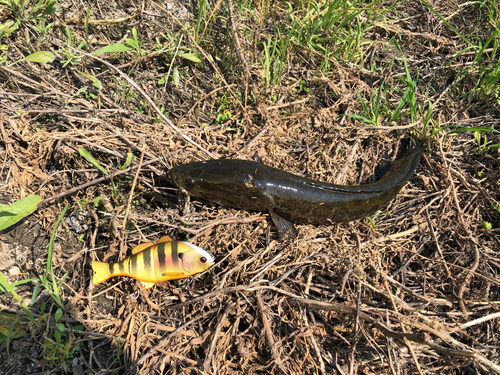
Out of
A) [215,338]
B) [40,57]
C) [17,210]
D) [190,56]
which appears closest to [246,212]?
[215,338]

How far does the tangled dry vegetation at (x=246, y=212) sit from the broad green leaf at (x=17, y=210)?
0.12 metres

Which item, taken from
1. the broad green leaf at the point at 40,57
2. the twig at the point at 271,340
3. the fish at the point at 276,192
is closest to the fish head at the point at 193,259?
the twig at the point at 271,340

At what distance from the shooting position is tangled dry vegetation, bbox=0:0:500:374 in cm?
273

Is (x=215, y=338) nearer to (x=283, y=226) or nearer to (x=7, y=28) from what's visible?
(x=283, y=226)

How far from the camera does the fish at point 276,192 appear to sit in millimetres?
3225

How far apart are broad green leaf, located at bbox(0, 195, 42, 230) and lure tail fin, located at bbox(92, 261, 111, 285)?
0.75 m

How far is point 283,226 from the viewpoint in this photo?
3.28m

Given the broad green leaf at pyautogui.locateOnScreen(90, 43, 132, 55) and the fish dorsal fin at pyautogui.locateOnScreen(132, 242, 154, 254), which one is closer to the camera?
the fish dorsal fin at pyautogui.locateOnScreen(132, 242, 154, 254)

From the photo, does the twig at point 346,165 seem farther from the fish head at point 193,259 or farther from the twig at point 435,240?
the fish head at point 193,259

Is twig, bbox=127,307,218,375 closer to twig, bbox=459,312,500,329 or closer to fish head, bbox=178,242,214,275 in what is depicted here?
fish head, bbox=178,242,214,275

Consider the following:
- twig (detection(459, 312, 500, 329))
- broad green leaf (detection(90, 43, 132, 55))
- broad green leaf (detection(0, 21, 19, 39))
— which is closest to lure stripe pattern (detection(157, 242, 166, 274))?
broad green leaf (detection(90, 43, 132, 55))

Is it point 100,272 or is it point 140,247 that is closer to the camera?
point 100,272

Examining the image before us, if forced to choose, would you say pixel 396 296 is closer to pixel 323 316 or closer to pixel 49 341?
pixel 323 316

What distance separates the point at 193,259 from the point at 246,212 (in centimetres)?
84
